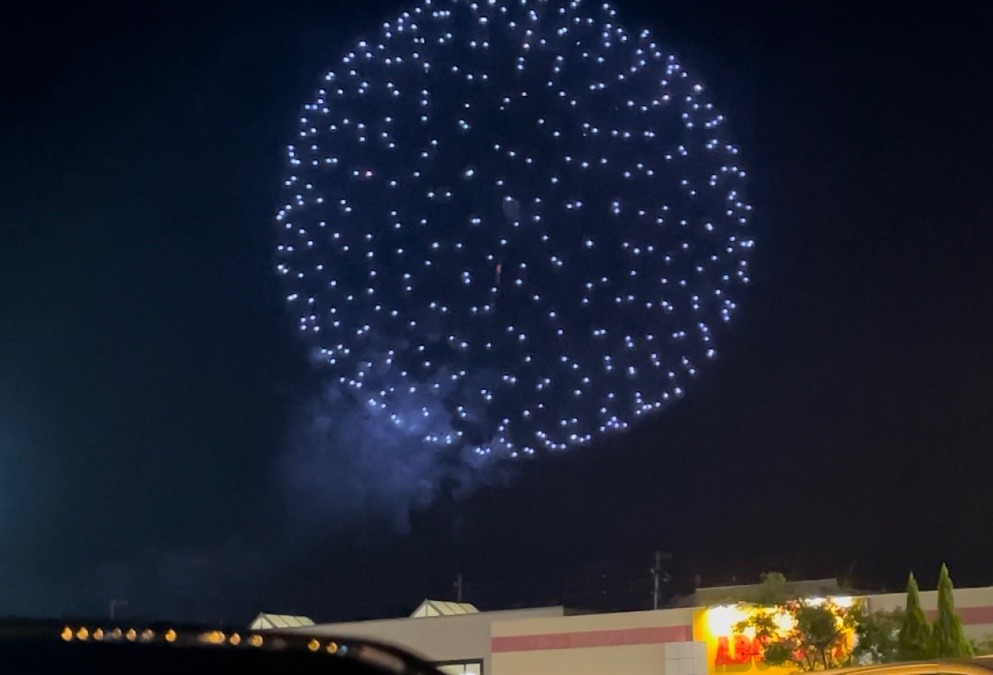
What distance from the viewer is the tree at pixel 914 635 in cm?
1902

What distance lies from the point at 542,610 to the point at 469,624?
3.76 meters

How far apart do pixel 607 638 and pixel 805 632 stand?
4.32 m

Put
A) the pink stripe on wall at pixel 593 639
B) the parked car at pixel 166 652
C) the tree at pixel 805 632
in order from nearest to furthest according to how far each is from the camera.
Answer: the parked car at pixel 166 652 → the tree at pixel 805 632 → the pink stripe on wall at pixel 593 639

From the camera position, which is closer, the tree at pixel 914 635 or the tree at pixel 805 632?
the tree at pixel 914 635

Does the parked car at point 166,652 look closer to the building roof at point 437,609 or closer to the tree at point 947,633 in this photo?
the tree at point 947,633

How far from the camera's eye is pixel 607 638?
79.4 feet

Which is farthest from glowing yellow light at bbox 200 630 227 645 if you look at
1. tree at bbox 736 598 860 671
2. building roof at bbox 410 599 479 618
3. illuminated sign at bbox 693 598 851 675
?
building roof at bbox 410 599 479 618

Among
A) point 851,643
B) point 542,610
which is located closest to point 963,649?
point 851,643

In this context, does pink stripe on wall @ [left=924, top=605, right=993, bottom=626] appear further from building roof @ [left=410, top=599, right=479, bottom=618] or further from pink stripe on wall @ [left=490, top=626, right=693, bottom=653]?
building roof @ [left=410, top=599, right=479, bottom=618]

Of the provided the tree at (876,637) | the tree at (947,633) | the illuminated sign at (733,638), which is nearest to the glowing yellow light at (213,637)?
the tree at (947,633)

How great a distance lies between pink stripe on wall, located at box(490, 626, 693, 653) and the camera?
77.5ft

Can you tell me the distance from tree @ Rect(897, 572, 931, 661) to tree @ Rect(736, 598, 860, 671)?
1.51 meters

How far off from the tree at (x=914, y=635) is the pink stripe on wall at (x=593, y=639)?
4.75 meters

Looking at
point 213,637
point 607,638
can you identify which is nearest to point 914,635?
point 607,638
